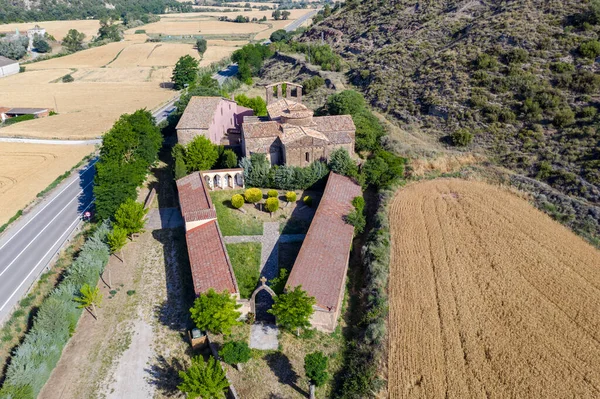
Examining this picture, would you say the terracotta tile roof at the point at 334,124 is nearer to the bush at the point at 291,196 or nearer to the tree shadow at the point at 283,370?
the bush at the point at 291,196

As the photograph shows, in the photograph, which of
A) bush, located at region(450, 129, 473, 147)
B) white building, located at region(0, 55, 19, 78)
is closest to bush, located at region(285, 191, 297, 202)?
bush, located at region(450, 129, 473, 147)

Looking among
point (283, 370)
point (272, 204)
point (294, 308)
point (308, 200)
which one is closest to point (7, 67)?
point (272, 204)

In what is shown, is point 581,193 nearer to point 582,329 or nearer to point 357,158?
point 582,329

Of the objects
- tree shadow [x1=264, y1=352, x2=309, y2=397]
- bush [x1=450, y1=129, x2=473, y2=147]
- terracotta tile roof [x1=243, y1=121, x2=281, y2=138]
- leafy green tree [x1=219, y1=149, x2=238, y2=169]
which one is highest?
terracotta tile roof [x1=243, y1=121, x2=281, y2=138]

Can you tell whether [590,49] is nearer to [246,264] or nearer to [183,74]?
[246,264]

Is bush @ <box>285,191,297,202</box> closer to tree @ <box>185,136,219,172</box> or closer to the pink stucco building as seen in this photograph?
tree @ <box>185,136,219,172</box>
